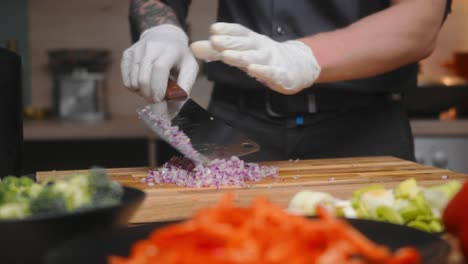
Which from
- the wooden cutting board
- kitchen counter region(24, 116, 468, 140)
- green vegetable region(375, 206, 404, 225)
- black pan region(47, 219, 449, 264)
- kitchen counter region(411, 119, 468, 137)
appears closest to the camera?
black pan region(47, 219, 449, 264)

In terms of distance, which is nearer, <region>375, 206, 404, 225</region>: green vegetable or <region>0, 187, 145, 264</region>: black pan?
<region>0, 187, 145, 264</region>: black pan

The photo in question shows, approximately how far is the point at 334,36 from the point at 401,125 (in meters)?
0.42

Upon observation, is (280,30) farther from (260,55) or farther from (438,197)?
(438,197)

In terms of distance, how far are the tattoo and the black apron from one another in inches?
20.1

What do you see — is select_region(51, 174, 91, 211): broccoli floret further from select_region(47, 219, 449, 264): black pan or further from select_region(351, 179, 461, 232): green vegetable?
select_region(351, 179, 461, 232): green vegetable

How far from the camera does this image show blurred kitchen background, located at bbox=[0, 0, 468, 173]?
272 cm

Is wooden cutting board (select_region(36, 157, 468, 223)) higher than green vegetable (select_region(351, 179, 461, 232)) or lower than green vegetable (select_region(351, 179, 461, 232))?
lower

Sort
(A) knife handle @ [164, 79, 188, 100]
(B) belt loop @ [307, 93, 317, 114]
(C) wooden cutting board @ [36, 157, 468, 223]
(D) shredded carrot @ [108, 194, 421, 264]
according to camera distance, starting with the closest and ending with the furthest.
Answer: (D) shredded carrot @ [108, 194, 421, 264]
(C) wooden cutting board @ [36, 157, 468, 223]
(A) knife handle @ [164, 79, 188, 100]
(B) belt loop @ [307, 93, 317, 114]

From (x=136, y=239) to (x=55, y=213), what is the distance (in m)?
0.10

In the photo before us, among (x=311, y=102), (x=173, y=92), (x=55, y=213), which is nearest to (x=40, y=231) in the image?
(x=55, y=213)

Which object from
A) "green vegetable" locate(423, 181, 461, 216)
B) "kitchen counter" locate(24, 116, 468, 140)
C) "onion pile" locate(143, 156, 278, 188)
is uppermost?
"green vegetable" locate(423, 181, 461, 216)

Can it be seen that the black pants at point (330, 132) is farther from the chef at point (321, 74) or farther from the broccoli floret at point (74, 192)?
the broccoli floret at point (74, 192)

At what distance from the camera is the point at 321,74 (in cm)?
146

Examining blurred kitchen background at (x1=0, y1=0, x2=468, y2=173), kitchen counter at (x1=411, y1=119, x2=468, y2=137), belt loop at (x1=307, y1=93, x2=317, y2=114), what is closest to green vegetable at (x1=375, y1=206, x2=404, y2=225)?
belt loop at (x1=307, y1=93, x2=317, y2=114)
